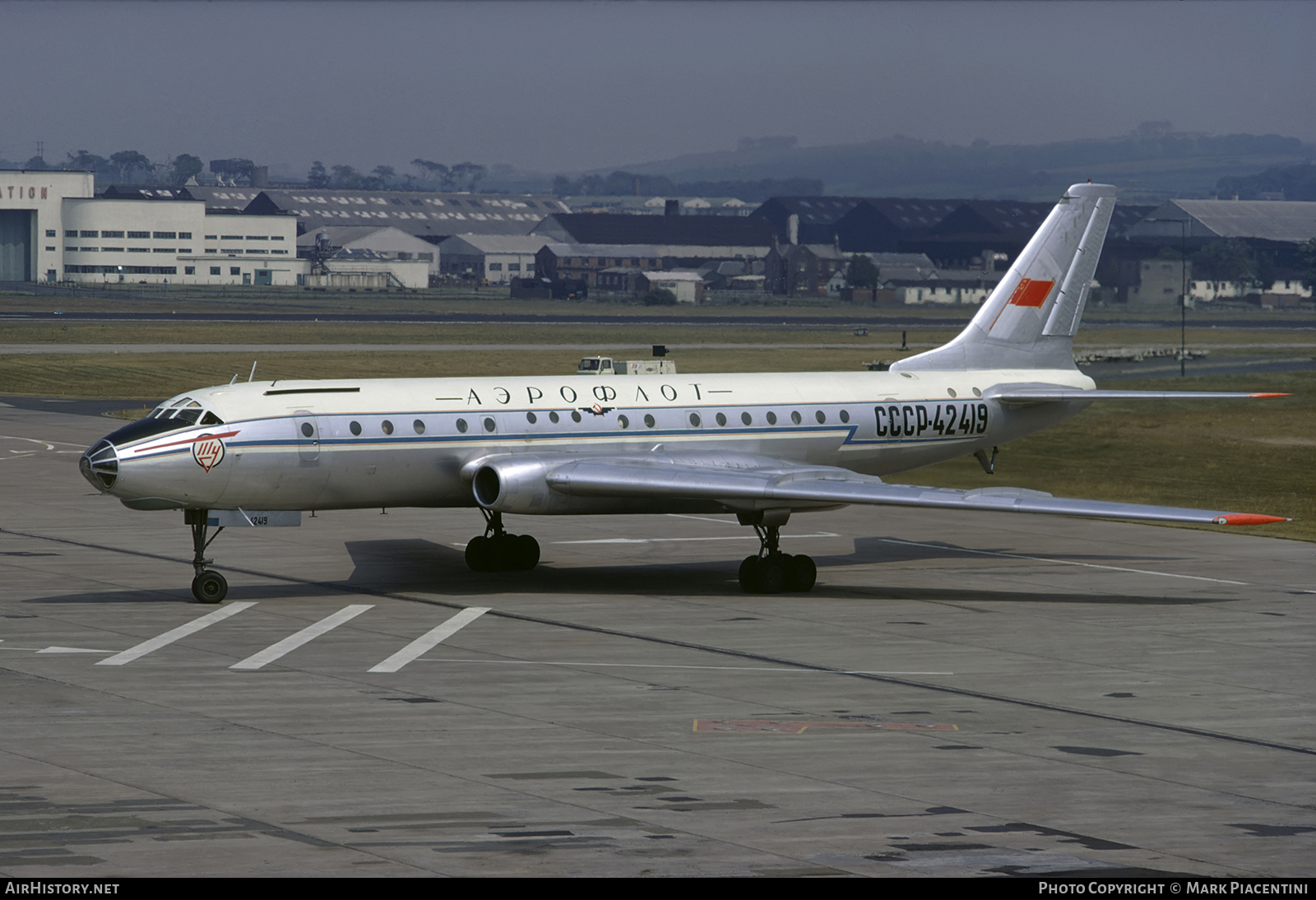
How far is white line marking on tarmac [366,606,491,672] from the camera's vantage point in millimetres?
21112

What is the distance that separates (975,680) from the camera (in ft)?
67.5

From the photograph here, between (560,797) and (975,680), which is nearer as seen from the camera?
(560,797)

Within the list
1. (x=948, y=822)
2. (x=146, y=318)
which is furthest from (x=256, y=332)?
(x=948, y=822)

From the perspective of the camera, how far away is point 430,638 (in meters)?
23.0

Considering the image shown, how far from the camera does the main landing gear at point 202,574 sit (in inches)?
1004

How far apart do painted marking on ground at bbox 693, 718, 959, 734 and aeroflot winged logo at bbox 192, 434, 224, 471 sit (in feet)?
34.6

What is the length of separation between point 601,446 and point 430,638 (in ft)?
20.8

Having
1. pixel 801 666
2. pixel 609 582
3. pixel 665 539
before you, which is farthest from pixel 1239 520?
pixel 665 539

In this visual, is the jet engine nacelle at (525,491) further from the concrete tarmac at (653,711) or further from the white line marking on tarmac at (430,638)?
the white line marking on tarmac at (430,638)

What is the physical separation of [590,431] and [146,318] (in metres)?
105

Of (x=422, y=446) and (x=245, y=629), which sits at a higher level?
(x=422, y=446)

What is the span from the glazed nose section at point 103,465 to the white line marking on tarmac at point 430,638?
17.8 feet

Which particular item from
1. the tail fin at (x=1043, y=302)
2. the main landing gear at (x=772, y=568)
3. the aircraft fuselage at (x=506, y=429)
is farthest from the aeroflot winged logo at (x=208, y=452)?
the tail fin at (x=1043, y=302)
